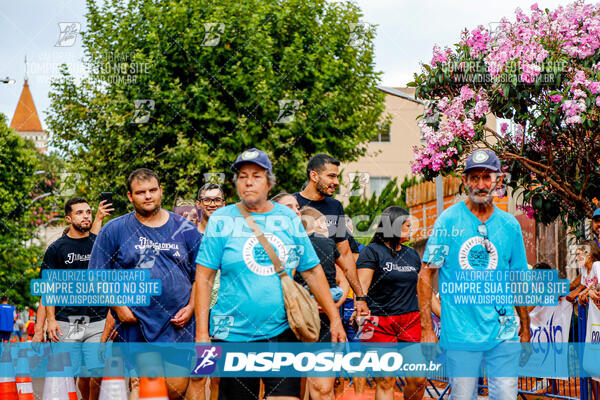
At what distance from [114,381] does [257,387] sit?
1590mm

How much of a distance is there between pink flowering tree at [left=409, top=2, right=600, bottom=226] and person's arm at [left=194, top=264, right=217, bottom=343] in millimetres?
5020

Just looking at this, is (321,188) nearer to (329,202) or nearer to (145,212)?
(329,202)

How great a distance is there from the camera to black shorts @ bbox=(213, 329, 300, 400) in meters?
5.26

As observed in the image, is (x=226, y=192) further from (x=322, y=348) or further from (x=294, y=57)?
(x=322, y=348)

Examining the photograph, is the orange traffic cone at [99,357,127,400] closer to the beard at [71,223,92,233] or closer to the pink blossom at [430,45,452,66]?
the beard at [71,223,92,233]

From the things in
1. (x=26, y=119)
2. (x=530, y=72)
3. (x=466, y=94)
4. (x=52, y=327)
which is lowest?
(x=52, y=327)

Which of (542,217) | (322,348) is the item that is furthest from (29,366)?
(542,217)

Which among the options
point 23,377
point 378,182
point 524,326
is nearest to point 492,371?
point 524,326

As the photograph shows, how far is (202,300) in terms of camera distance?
535cm

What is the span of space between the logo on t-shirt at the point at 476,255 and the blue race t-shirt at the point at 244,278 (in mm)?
1189

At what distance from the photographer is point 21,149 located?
126ft

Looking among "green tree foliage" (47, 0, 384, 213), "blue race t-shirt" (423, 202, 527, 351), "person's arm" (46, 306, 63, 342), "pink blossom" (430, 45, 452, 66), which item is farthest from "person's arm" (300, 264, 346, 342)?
"green tree foliage" (47, 0, 384, 213)

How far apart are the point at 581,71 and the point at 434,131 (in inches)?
71.5

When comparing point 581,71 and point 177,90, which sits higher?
point 177,90
